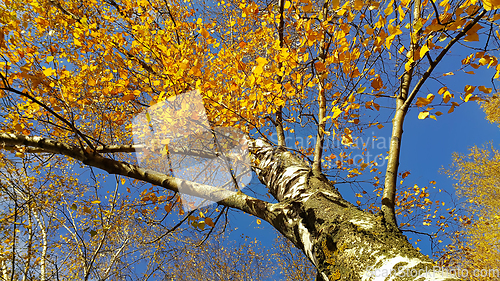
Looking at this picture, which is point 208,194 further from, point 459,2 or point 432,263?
point 459,2

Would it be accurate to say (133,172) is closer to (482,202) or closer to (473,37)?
(473,37)

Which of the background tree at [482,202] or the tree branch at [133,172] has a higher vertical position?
the background tree at [482,202]

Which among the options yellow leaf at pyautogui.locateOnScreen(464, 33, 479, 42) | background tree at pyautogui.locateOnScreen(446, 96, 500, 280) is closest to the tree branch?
yellow leaf at pyautogui.locateOnScreen(464, 33, 479, 42)

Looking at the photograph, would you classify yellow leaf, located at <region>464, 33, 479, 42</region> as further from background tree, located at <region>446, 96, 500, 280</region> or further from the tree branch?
background tree, located at <region>446, 96, 500, 280</region>

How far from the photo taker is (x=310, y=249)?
144 centimetres

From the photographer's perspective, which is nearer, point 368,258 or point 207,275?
point 368,258

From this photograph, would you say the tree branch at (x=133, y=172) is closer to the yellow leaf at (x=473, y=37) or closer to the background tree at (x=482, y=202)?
the yellow leaf at (x=473, y=37)

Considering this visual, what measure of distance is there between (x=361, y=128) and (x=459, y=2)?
6.06 feet

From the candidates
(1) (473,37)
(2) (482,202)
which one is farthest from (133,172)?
(2) (482,202)

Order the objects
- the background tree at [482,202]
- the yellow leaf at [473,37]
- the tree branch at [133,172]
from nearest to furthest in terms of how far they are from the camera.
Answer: the yellow leaf at [473,37]
the tree branch at [133,172]
the background tree at [482,202]

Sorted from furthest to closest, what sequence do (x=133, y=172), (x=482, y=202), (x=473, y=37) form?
(x=482, y=202) < (x=133, y=172) < (x=473, y=37)

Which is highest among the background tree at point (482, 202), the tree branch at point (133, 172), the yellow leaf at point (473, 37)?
the background tree at point (482, 202)

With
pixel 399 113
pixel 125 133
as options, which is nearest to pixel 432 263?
pixel 399 113

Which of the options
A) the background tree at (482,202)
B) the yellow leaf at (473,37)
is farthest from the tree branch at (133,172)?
the background tree at (482,202)
